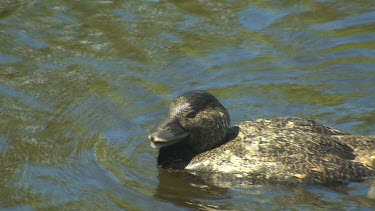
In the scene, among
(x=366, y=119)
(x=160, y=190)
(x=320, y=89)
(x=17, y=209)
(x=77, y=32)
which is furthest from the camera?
(x=77, y=32)

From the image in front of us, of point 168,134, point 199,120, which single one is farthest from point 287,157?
point 168,134

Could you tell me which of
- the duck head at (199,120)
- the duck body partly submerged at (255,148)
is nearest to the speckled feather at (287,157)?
the duck body partly submerged at (255,148)

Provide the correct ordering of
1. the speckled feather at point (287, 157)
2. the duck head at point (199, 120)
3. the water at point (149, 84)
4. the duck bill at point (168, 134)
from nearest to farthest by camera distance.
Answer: the water at point (149, 84) → the speckled feather at point (287, 157) → the duck bill at point (168, 134) → the duck head at point (199, 120)

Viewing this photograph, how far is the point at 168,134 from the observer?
39.9ft

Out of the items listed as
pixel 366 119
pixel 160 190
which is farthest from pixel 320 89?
pixel 160 190

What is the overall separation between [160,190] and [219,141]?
1.18 metres

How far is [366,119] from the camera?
13.7 metres

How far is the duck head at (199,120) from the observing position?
12500 mm

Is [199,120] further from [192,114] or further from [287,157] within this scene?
[287,157]

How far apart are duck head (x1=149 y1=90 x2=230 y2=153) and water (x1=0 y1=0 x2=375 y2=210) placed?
602mm

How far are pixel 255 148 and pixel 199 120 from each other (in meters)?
0.89

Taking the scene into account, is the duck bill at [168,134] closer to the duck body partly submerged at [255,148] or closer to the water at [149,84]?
the duck body partly submerged at [255,148]

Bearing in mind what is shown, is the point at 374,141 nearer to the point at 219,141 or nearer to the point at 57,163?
the point at 219,141

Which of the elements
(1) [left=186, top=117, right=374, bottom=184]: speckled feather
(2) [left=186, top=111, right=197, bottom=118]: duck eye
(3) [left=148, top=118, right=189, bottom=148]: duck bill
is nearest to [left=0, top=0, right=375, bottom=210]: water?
(1) [left=186, top=117, right=374, bottom=184]: speckled feather
